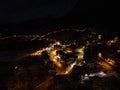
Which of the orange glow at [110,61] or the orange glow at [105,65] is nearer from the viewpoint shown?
the orange glow at [105,65]

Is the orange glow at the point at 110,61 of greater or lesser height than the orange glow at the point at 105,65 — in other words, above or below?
above

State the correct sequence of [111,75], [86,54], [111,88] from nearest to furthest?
[111,88], [111,75], [86,54]

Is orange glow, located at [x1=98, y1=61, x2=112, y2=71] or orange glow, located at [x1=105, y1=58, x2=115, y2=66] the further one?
orange glow, located at [x1=105, y1=58, x2=115, y2=66]

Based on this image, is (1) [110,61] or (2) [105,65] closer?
(2) [105,65]

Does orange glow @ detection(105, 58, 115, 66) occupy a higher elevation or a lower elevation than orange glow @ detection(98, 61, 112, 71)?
higher

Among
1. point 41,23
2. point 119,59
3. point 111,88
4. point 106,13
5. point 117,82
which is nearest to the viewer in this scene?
point 111,88

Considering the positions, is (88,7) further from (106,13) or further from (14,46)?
(14,46)

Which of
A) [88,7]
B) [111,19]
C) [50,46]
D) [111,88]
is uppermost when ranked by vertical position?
[88,7]

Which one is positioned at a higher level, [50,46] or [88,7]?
[88,7]

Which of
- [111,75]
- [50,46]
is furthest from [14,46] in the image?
[111,75]

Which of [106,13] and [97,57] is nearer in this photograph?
[97,57]

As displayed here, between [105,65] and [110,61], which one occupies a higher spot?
[110,61]
